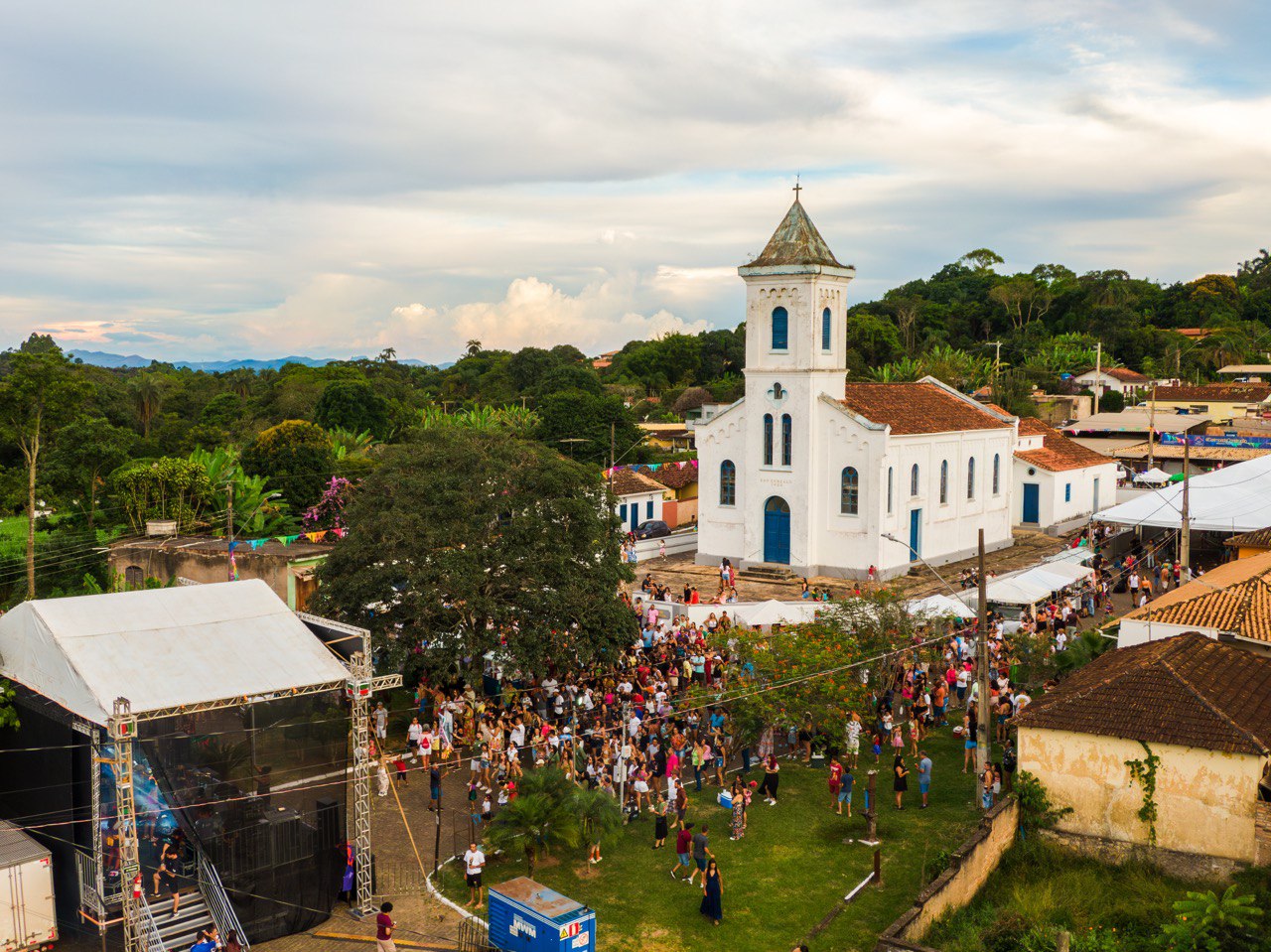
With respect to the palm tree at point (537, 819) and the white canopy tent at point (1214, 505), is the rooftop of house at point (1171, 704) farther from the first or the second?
the white canopy tent at point (1214, 505)

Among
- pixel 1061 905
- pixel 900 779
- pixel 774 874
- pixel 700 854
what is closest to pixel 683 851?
pixel 700 854

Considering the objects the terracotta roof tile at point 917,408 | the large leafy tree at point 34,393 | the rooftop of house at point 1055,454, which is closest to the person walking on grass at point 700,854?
the terracotta roof tile at point 917,408

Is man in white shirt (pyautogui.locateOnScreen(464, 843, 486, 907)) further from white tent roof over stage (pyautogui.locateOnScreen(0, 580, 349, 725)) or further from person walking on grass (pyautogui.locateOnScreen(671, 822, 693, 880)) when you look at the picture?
white tent roof over stage (pyautogui.locateOnScreen(0, 580, 349, 725))

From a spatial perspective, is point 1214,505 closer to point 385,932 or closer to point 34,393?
point 385,932

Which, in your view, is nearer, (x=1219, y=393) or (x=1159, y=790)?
(x=1159, y=790)

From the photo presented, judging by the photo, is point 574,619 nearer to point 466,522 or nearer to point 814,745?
point 466,522

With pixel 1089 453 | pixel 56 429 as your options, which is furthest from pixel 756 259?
pixel 56 429

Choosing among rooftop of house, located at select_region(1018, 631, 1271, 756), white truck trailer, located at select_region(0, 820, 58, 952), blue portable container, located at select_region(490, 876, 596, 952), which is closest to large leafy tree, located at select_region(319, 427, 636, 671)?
blue portable container, located at select_region(490, 876, 596, 952)
